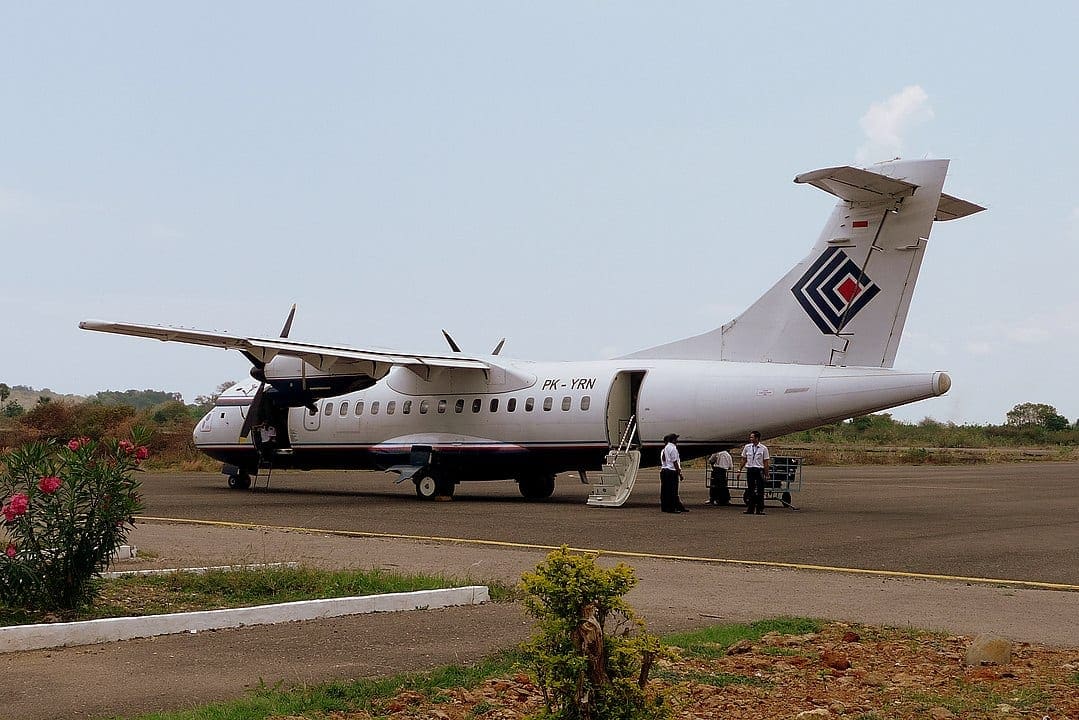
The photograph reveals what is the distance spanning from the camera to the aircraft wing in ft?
79.7

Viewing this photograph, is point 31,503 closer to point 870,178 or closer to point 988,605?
point 988,605

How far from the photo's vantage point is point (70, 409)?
55.2 meters

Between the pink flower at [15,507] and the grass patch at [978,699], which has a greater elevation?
the pink flower at [15,507]

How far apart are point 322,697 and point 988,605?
660 centimetres

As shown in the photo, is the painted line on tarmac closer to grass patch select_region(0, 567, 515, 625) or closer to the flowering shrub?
grass patch select_region(0, 567, 515, 625)

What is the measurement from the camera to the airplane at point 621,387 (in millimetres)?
20312

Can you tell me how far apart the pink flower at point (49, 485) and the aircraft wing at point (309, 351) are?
15.9m

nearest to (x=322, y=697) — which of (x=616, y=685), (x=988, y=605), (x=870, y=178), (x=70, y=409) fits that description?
(x=616, y=685)

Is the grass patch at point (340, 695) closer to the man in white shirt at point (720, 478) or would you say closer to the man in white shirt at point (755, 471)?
the man in white shirt at point (755, 471)

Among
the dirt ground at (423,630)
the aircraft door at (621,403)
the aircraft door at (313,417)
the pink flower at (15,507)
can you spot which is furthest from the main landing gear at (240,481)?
the pink flower at (15,507)

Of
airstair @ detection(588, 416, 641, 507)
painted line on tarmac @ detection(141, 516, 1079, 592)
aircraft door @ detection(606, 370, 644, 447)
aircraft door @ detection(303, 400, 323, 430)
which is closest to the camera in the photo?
painted line on tarmac @ detection(141, 516, 1079, 592)

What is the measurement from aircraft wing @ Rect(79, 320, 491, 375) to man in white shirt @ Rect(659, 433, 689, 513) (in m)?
5.87

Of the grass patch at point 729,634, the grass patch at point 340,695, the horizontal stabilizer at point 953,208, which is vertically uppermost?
the horizontal stabilizer at point 953,208

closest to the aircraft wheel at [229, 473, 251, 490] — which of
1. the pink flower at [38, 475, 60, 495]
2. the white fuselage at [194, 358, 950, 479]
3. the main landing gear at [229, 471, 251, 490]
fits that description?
the main landing gear at [229, 471, 251, 490]
